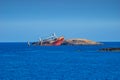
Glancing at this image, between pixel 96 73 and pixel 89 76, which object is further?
pixel 96 73

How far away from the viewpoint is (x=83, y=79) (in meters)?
64.8

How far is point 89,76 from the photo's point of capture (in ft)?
224

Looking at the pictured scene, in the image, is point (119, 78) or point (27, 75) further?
point (27, 75)

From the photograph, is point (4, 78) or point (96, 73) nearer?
point (4, 78)

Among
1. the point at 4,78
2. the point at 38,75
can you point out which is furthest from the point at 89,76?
the point at 4,78

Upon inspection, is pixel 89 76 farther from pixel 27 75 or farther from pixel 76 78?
pixel 27 75

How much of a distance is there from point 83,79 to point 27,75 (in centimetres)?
1026

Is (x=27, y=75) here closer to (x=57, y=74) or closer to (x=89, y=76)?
(x=57, y=74)

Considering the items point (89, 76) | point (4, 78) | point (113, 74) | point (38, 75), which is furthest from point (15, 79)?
point (113, 74)

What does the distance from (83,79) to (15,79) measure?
10198 mm

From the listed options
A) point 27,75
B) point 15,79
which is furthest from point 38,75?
point 15,79

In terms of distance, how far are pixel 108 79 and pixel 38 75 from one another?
12.3 meters

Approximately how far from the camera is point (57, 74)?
71688 mm

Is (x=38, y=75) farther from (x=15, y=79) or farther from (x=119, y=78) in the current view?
(x=119, y=78)
